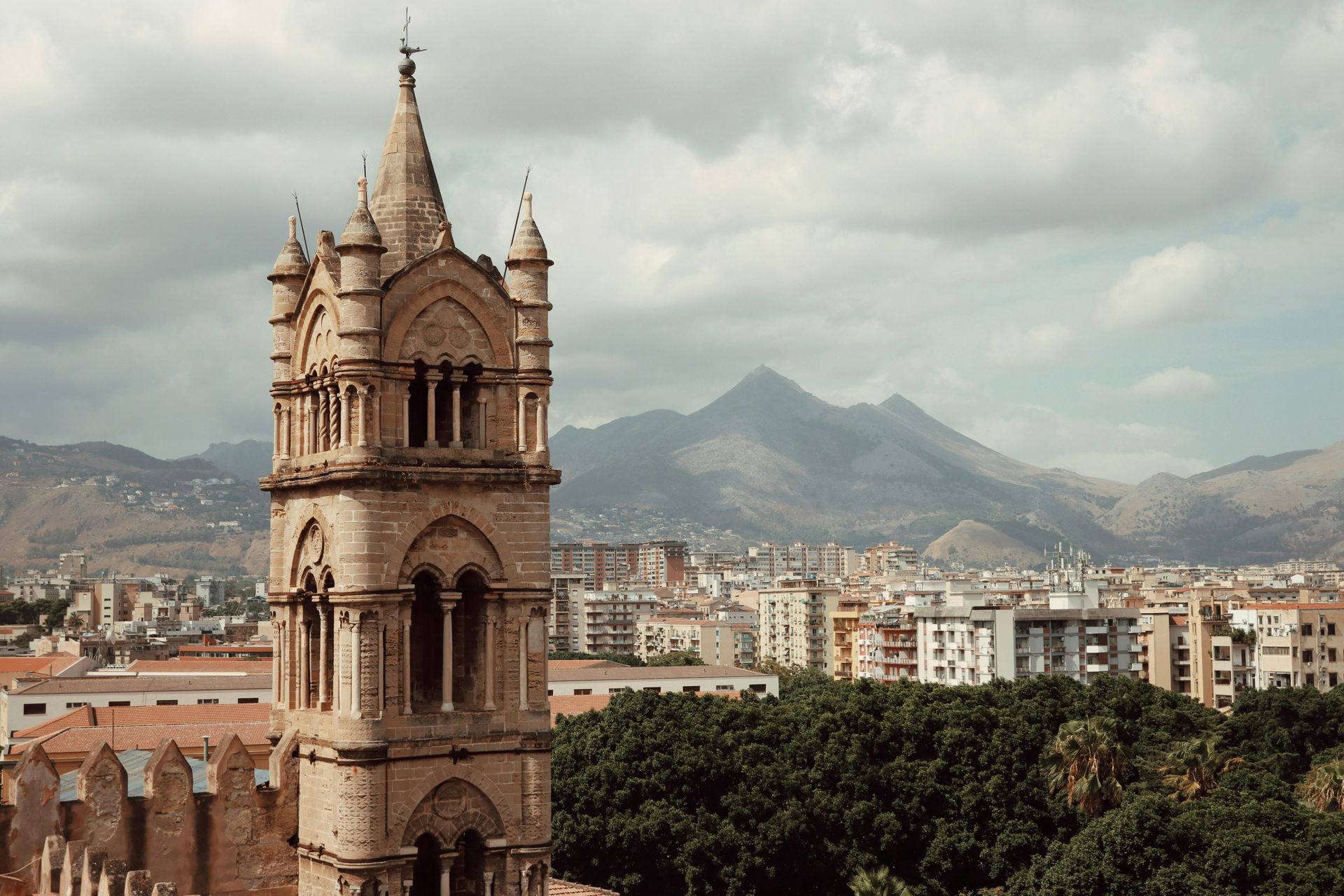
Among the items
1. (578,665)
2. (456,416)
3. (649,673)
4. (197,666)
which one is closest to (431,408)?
(456,416)

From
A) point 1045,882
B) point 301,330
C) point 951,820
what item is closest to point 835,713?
point 951,820

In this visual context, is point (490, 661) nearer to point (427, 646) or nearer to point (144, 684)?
point (427, 646)

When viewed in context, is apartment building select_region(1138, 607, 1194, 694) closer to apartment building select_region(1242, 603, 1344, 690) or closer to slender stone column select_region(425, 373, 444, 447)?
apartment building select_region(1242, 603, 1344, 690)

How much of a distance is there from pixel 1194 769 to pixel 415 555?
158 feet

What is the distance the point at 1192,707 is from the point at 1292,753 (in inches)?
389

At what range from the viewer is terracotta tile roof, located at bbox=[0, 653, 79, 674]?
12512 cm

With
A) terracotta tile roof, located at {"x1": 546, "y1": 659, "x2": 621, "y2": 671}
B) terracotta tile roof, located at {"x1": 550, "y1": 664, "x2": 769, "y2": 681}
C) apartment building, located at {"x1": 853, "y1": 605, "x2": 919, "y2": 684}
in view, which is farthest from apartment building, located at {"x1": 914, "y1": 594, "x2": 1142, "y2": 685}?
terracotta tile roof, located at {"x1": 546, "y1": 659, "x2": 621, "y2": 671}

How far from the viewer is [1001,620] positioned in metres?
134

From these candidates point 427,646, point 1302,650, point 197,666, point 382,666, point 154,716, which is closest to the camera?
point 382,666

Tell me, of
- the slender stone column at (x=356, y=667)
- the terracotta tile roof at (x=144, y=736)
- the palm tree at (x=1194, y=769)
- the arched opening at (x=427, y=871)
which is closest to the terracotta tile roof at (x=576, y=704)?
the terracotta tile roof at (x=144, y=736)

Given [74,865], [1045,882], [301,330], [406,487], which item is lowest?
[1045,882]

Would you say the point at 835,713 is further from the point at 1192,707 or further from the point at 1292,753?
the point at 1292,753

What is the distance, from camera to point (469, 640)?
100ft

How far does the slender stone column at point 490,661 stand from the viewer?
29969 millimetres
